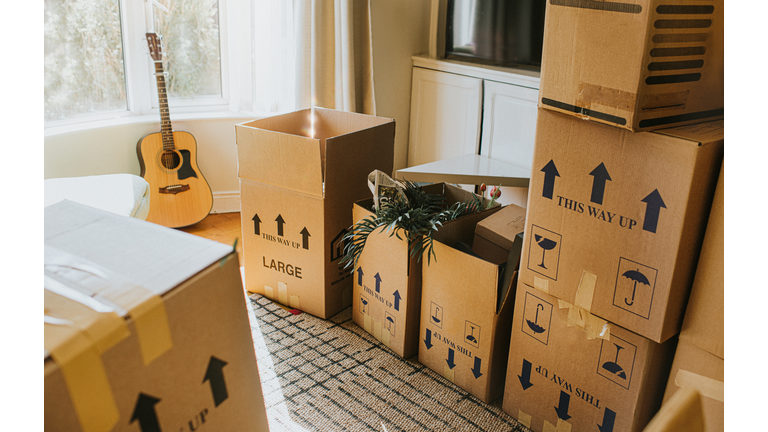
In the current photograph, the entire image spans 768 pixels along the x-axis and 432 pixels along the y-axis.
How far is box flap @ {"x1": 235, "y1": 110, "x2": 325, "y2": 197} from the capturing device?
6.10 feet

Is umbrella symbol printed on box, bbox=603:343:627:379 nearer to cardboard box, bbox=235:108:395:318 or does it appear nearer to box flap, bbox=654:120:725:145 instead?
box flap, bbox=654:120:725:145

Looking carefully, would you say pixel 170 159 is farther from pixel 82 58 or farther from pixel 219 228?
pixel 82 58

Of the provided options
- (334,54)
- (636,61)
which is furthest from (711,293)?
(334,54)

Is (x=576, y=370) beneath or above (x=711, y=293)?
beneath

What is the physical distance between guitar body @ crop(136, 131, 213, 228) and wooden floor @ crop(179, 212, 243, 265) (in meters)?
0.05

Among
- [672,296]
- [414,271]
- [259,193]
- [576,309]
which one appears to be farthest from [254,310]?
[672,296]

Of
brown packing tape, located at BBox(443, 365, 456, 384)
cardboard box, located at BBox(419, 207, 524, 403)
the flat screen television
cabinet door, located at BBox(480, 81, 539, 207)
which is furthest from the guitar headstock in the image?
brown packing tape, located at BBox(443, 365, 456, 384)

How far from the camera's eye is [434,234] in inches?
65.4

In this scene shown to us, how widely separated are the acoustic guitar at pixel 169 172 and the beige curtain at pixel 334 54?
2.17 feet

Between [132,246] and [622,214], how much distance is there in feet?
3.26

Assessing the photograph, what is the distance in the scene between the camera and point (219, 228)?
2912 millimetres

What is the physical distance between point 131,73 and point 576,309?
2.52 m

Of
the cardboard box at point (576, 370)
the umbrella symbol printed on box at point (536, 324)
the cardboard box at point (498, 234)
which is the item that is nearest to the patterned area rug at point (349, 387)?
the cardboard box at point (576, 370)

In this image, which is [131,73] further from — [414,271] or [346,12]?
[414,271]
